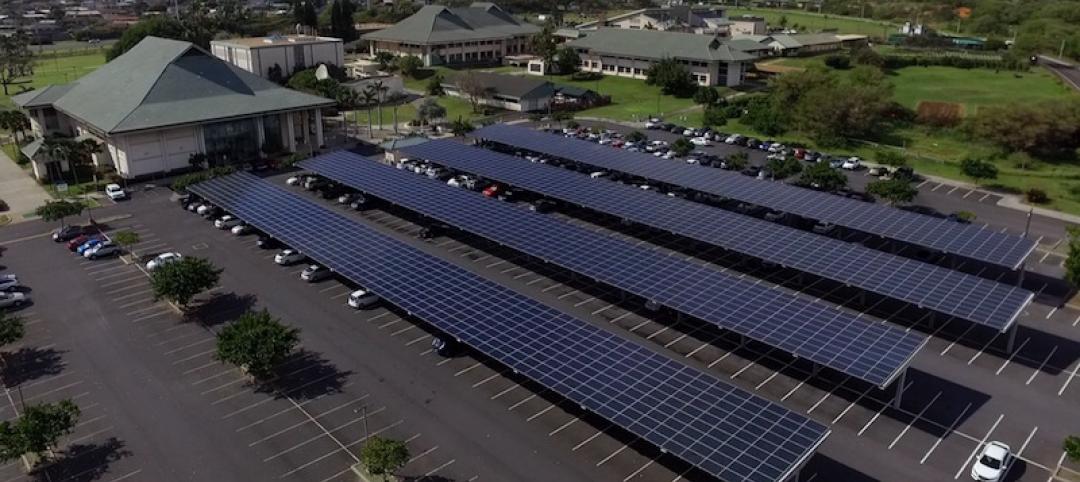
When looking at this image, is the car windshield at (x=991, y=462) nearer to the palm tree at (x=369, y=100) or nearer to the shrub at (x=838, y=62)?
the palm tree at (x=369, y=100)

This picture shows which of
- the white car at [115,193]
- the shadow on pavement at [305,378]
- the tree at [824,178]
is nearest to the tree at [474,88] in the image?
the white car at [115,193]

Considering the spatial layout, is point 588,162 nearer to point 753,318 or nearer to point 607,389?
point 753,318

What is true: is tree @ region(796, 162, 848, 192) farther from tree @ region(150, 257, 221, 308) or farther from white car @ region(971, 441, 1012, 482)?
tree @ region(150, 257, 221, 308)

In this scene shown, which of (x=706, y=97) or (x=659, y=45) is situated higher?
(x=659, y=45)

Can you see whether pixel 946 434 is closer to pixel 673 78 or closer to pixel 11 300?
pixel 11 300

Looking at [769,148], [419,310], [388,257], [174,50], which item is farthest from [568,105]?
[419,310]

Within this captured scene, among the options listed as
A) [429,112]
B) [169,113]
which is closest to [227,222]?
[169,113]
